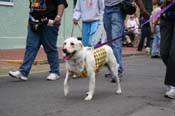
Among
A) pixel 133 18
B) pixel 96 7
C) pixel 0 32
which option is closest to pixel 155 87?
pixel 96 7

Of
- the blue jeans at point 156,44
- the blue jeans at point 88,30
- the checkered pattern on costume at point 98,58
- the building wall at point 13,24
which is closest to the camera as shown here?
the checkered pattern on costume at point 98,58

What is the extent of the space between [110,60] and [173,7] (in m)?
1.31

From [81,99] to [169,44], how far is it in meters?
1.63

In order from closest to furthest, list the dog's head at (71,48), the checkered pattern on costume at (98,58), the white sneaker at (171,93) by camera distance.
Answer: the dog's head at (71,48) < the checkered pattern on costume at (98,58) < the white sneaker at (171,93)

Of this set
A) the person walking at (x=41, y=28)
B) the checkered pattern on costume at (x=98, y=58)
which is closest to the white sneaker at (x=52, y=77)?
the person walking at (x=41, y=28)

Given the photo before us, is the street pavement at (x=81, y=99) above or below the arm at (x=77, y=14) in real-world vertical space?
below

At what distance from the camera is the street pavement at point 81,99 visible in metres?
5.95

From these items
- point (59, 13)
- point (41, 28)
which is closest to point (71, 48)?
point (59, 13)

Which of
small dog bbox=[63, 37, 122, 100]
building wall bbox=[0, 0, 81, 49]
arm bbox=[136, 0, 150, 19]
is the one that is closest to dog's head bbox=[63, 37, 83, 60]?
small dog bbox=[63, 37, 122, 100]

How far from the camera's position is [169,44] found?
7191 mm

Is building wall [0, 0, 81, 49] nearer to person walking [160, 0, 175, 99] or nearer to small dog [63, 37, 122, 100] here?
small dog [63, 37, 122, 100]

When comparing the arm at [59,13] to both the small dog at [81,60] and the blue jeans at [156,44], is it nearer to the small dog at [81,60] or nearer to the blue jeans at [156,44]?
the small dog at [81,60]

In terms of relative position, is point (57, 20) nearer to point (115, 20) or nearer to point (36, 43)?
point (36, 43)

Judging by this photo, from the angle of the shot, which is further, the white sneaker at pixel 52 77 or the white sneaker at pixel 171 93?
the white sneaker at pixel 52 77
